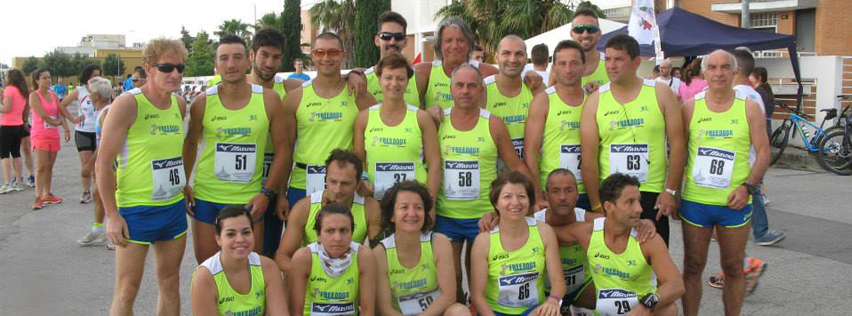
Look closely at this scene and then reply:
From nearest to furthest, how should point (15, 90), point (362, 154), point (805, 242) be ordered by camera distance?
point (362, 154), point (805, 242), point (15, 90)

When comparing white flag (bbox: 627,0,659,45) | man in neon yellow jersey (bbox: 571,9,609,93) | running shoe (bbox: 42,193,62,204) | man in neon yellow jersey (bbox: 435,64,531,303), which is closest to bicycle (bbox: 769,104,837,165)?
white flag (bbox: 627,0,659,45)

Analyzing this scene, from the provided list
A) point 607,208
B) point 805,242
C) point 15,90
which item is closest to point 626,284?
point 607,208

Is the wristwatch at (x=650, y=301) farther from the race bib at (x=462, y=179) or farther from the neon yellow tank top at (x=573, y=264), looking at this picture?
the race bib at (x=462, y=179)

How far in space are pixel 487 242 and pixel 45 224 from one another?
22.8 feet

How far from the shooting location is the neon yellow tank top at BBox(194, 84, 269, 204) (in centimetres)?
500

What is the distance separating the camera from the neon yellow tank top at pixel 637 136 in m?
4.98

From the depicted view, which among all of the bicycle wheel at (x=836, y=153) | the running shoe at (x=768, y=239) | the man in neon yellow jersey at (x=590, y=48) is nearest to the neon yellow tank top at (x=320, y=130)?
the man in neon yellow jersey at (x=590, y=48)

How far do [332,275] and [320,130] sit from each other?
1085 mm

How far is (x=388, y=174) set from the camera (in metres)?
5.10

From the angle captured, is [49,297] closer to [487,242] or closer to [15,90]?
[487,242]

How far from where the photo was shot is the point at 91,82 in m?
9.72

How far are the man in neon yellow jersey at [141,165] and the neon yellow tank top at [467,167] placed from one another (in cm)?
169

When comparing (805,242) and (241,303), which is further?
(805,242)

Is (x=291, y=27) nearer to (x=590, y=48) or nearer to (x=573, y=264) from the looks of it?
(x=590, y=48)
